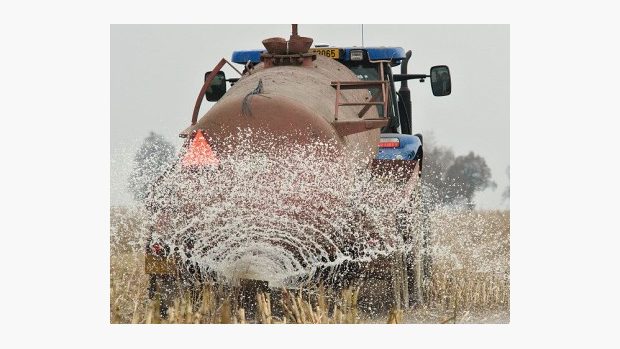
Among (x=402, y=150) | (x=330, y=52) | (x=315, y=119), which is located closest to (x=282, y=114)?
(x=315, y=119)

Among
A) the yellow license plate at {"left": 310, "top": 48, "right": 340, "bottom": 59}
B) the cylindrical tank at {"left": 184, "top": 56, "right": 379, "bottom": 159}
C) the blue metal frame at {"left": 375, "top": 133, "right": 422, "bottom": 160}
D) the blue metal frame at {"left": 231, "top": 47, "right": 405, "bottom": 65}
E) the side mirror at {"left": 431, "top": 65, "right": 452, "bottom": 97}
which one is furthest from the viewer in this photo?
the side mirror at {"left": 431, "top": 65, "right": 452, "bottom": 97}

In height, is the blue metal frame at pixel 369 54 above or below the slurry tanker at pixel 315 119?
above

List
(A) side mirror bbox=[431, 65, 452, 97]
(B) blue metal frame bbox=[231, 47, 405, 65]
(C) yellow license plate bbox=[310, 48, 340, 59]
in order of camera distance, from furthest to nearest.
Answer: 1. (A) side mirror bbox=[431, 65, 452, 97]
2. (B) blue metal frame bbox=[231, 47, 405, 65]
3. (C) yellow license plate bbox=[310, 48, 340, 59]

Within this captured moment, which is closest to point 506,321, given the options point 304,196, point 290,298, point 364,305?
point 364,305

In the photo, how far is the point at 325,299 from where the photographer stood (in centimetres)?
890

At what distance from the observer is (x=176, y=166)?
815 centimetres

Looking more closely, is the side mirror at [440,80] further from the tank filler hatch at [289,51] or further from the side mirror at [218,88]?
the side mirror at [218,88]

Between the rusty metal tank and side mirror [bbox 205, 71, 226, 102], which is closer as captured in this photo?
the rusty metal tank

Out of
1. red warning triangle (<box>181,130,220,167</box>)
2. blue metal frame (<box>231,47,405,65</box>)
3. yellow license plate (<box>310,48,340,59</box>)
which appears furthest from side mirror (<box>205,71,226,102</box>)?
red warning triangle (<box>181,130,220,167</box>)

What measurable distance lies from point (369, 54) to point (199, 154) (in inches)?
113

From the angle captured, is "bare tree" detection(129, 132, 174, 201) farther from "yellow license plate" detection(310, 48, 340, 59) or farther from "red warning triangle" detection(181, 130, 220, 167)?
"yellow license plate" detection(310, 48, 340, 59)

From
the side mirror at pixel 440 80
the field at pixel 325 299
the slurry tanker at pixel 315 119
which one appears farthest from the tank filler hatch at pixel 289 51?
the side mirror at pixel 440 80

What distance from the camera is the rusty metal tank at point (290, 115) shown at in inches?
314

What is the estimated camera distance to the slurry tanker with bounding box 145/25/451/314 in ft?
26.2
